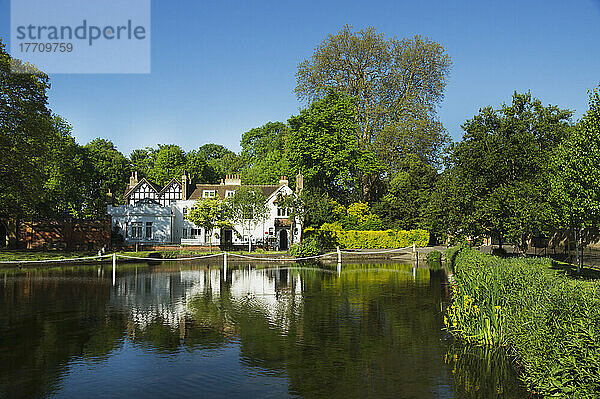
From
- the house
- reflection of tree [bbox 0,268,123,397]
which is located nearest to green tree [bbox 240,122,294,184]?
the house

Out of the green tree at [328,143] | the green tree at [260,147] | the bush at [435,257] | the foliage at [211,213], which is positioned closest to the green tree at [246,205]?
the foliage at [211,213]

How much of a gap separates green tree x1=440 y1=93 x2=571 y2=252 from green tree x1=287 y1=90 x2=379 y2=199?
26086mm

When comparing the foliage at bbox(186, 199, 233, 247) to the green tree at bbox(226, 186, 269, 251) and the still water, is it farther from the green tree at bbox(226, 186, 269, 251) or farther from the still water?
the still water

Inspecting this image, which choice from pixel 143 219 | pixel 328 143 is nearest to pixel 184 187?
pixel 143 219

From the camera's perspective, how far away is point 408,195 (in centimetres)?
5506

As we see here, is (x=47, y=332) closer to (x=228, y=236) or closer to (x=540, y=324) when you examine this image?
(x=540, y=324)

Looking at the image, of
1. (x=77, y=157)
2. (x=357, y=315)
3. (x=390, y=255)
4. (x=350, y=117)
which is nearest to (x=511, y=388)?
(x=357, y=315)

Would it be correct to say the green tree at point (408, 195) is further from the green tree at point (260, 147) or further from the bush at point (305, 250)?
the green tree at point (260, 147)

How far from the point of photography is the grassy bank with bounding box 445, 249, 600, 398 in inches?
268

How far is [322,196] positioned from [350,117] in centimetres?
967

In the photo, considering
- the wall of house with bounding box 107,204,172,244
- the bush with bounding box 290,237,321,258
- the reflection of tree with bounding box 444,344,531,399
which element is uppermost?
the wall of house with bounding box 107,204,172,244

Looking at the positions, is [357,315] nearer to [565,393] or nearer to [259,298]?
[259,298]

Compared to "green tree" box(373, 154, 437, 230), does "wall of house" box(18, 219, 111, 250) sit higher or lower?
lower

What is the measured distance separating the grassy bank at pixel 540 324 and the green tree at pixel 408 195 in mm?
41764
